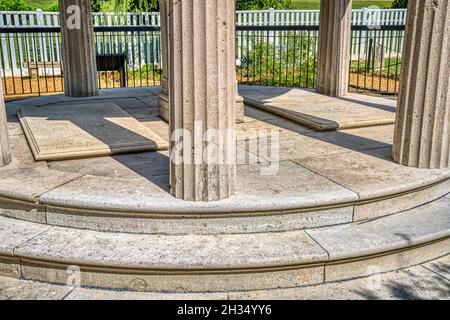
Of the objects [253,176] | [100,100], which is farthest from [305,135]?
[100,100]

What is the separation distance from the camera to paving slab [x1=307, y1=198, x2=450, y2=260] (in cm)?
372

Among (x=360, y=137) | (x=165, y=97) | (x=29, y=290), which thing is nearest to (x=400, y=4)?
(x=360, y=137)

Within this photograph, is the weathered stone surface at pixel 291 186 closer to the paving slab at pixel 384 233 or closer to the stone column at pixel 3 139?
the paving slab at pixel 384 233

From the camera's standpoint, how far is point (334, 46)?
27.4 feet

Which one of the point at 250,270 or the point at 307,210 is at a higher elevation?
the point at 307,210

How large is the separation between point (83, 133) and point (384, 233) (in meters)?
3.84

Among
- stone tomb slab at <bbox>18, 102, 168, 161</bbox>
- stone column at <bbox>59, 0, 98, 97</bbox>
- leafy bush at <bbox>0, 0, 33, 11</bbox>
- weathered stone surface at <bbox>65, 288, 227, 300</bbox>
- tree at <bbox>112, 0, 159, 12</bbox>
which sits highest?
tree at <bbox>112, 0, 159, 12</bbox>

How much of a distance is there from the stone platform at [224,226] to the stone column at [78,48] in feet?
14.0

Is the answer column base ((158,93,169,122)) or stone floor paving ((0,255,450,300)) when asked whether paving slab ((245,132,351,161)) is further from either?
stone floor paving ((0,255,450,300))

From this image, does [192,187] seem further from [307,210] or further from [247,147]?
[247,147]

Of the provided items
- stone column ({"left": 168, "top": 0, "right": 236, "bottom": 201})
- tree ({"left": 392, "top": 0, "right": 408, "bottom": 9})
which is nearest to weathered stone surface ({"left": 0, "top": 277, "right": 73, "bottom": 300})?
stone column ({"left": 168, "top": 0, "right": 236, "bottom": 201})

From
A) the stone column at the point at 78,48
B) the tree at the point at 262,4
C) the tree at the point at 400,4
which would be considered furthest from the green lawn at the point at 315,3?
the stone column at the point at 78,48

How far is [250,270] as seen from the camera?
3.56 meters

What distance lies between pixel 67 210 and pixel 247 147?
2.47 m
